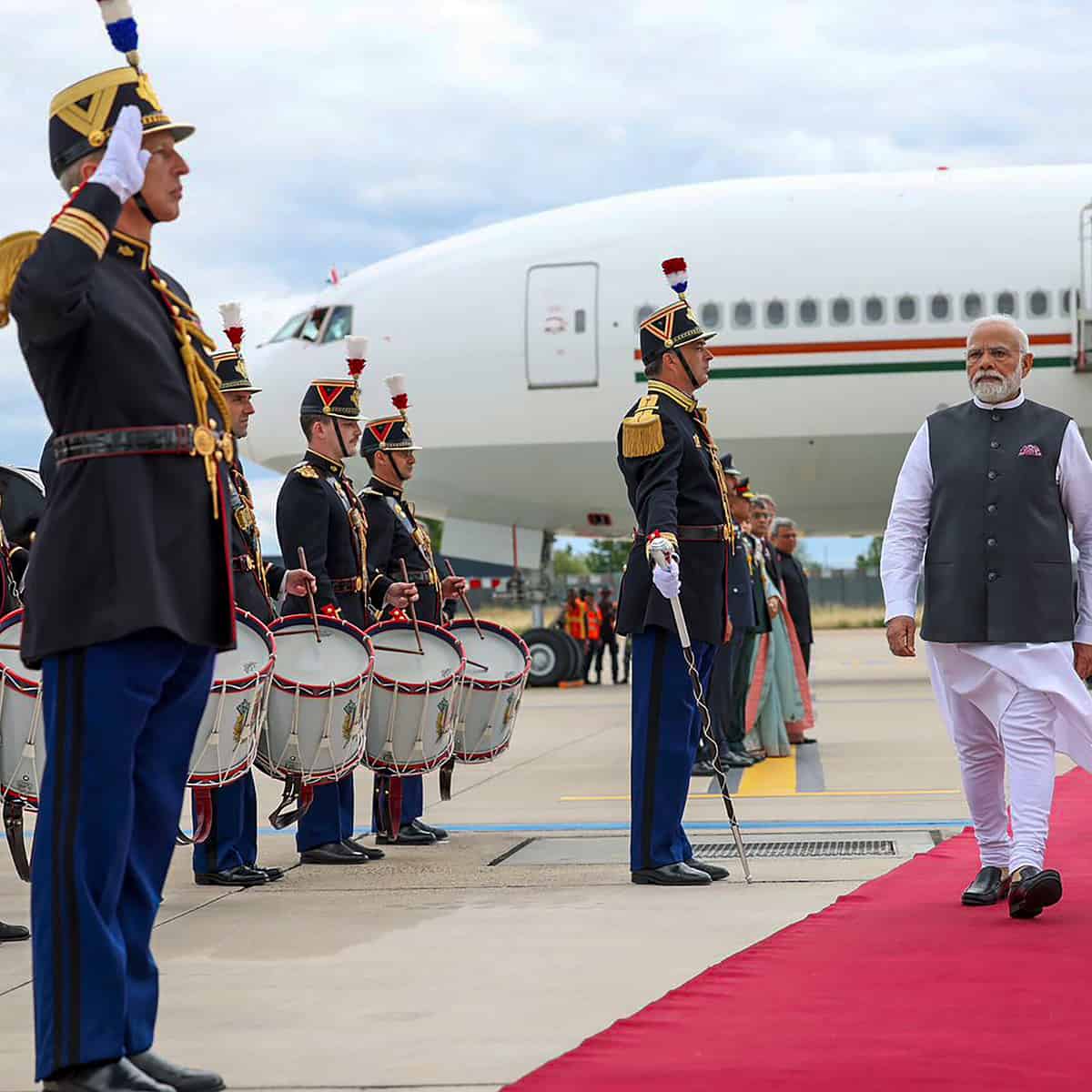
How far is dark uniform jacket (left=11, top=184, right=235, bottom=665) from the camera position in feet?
10.1

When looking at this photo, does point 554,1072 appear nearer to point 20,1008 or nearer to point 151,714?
point 151,714

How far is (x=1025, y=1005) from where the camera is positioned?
3678 mm

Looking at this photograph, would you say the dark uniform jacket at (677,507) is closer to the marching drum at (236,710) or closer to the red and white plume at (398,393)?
the marching drum at (236,710)

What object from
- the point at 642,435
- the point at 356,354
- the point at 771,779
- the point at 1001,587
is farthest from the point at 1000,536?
the point at 771,779

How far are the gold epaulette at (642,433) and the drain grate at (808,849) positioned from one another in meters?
1.54

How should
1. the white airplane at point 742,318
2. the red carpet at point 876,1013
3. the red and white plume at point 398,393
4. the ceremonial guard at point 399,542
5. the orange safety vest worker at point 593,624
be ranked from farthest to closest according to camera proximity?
the orange safety vest worker at point 593,624, the white airplane at point 742,318, the red and white plume at point 398,393, the ceremonial guard at point 399,542, the red carpet at point 876,1013

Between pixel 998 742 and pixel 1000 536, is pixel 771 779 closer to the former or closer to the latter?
pixel 998 742

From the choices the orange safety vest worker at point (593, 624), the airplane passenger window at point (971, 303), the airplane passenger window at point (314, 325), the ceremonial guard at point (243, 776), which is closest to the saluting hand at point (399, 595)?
the ceremonial guard at point (243, 776)

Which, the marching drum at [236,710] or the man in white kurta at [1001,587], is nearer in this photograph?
the man in white kurta at [1001,587]

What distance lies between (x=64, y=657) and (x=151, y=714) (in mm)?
211

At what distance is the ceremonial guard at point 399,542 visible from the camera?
7.04 m

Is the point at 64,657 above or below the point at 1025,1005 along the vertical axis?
above

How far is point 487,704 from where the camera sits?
689 cm

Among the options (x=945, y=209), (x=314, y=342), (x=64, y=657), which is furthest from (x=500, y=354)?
(x=64, y=657)
